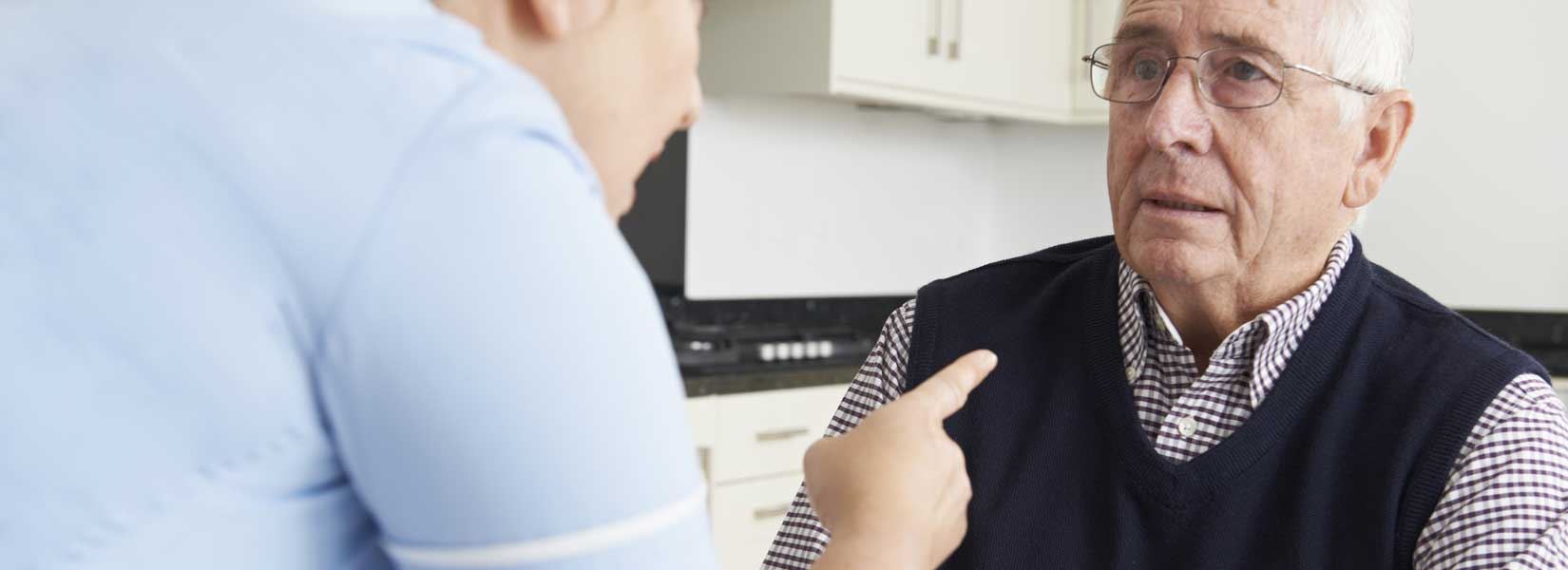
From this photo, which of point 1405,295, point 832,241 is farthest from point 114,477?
point 832,241

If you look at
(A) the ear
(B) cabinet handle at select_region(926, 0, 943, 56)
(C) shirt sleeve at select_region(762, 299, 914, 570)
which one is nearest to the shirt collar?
(C) shirt sleeve at select_region(762, 299, 914, 570)

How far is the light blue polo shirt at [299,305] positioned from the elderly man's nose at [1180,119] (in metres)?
0.87

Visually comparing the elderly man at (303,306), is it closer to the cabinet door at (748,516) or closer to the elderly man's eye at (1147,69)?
the elderly man's eye at (1147,69)

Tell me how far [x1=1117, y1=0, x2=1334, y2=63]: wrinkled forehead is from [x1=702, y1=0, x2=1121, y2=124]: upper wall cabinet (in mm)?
1919

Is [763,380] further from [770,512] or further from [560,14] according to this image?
[560,14]

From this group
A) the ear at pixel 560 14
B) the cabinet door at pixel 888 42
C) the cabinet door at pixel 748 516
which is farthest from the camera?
the cabinet door at pixel 888 42

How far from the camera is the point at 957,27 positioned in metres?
3.47

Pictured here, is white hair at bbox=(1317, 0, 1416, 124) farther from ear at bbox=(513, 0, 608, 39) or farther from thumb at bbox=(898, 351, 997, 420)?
ear at bbox=(513, 0, 608, 39)

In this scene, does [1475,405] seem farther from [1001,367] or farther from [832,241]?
[832,241]

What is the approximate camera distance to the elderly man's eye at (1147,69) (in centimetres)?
128

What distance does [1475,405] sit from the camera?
1060mm

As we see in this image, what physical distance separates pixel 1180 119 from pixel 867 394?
1.30ft

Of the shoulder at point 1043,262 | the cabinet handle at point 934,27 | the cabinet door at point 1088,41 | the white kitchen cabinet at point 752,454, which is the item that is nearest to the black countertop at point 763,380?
the white kitchen cabinet at point 752,454

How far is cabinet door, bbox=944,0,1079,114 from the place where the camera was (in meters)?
3.53
